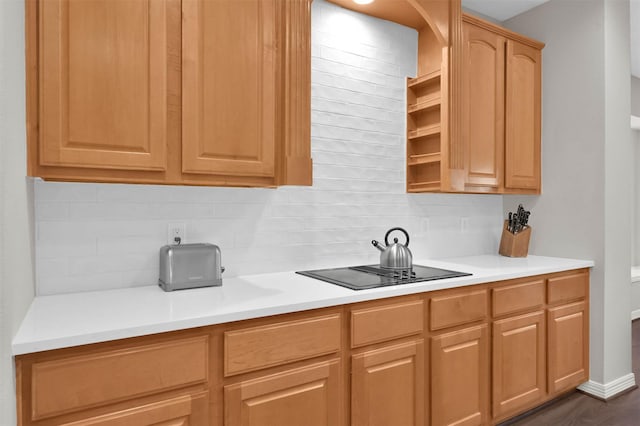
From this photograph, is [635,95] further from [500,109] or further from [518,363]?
[518,363]

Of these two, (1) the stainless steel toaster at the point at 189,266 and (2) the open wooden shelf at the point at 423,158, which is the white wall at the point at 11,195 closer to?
(1) the stainless steel toaster at the point at 189,266

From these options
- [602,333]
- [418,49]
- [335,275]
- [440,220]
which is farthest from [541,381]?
[418,49]

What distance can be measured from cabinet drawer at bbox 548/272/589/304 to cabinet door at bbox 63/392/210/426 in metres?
2.20

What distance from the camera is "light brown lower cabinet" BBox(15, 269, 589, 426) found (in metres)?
A: 1.27

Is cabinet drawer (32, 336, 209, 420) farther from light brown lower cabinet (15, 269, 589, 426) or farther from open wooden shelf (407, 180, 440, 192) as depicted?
open wooden shelf (407, 180, 440, 192)

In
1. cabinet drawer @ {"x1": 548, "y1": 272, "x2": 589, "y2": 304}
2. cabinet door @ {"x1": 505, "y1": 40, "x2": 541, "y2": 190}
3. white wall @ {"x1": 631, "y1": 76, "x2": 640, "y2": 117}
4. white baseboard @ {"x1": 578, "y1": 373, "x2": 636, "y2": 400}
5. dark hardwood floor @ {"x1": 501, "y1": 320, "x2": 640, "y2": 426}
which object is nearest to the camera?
dark hardwood floor @ {"x1": 501, "y1": 320, "x2": 640, "y2": 426}

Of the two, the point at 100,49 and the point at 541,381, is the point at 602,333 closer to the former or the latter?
the point at 541,381

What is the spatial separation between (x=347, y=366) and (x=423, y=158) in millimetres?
1525

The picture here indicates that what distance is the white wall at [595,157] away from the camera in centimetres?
278

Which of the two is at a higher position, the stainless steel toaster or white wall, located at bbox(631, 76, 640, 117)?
white wall, located at bbox(631, 76, 640, 117)

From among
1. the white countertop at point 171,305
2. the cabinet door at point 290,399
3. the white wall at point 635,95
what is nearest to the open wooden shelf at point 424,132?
the white countertop at point 171,305

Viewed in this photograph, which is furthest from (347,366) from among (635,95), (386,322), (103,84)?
(635,95)

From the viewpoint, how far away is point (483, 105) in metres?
2.77

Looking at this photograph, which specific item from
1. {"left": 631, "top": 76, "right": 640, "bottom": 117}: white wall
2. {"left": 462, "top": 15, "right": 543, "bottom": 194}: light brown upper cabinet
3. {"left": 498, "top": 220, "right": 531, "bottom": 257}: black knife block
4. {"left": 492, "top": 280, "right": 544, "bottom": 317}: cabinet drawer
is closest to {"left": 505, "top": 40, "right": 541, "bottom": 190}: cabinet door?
{"left": 462, "top": 15, "right": 543, "bottom": 194}: light brown upper cabinet
